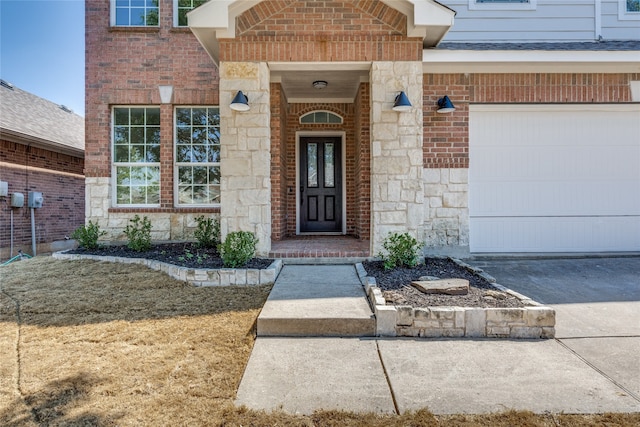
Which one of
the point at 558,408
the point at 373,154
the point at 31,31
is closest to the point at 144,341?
the point at 558,408

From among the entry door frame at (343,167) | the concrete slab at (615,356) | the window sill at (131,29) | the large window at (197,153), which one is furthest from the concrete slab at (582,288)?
the window sill at (131,29)

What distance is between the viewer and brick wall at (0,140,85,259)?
308 inches

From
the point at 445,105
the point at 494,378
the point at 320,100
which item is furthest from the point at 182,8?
the point at 494,378

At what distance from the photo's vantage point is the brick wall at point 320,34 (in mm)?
4961

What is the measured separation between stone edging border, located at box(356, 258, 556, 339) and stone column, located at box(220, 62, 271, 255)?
2636 millimetres

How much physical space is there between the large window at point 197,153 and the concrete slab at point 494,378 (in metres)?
5.07

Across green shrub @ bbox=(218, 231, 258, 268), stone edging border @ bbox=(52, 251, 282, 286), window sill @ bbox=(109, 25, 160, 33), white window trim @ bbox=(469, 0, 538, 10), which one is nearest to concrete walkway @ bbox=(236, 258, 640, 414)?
stone edging border @ bbox=(52, 251, 282, 286)

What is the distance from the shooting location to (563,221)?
5945 millimetres

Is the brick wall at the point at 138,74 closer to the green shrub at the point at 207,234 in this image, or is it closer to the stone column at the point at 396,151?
the green shrub at the point at 207,234

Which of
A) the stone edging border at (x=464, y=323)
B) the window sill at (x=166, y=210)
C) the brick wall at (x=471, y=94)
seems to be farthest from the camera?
the window sill at (x=166, y=210)

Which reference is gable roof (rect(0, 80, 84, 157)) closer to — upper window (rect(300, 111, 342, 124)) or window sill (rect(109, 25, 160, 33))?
window sill (rect(109, 25, 160, 33))

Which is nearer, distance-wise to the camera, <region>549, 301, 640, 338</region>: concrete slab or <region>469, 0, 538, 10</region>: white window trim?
<region>549, 301, 640, 338</region>: concrete slab

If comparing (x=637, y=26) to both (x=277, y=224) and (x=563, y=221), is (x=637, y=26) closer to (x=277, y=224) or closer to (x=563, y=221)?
(x=563, y=221)

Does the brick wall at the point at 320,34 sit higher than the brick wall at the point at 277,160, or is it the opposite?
the brick wall at the point at 320,34
